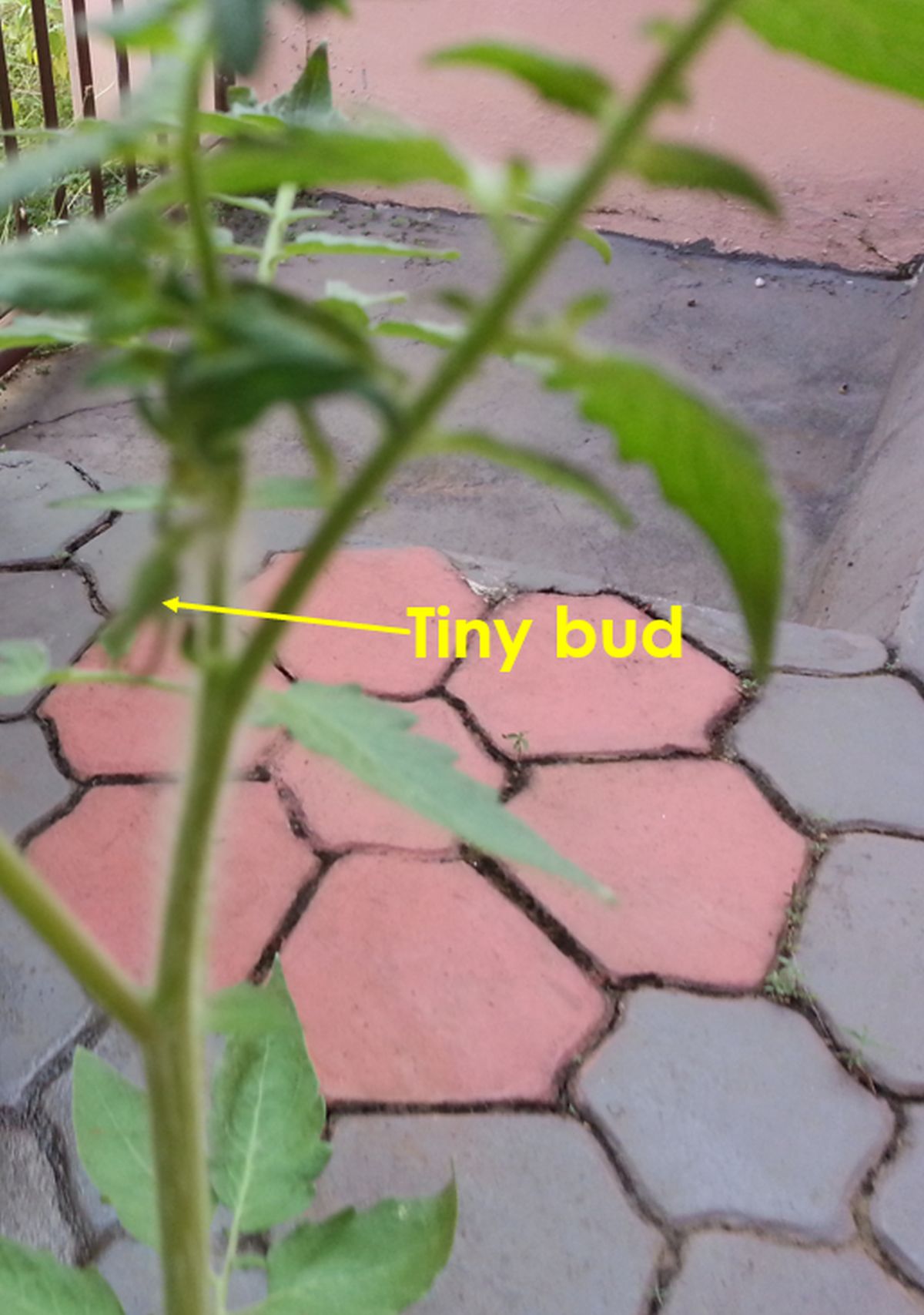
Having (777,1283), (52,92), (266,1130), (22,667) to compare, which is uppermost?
(22,667)

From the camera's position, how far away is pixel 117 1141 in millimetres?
616

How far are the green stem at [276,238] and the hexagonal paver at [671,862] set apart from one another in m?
0.75

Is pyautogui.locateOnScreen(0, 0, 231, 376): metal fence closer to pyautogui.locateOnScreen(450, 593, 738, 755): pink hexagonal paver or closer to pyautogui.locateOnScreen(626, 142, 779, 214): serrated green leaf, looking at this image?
pyautogui.locateOnScreen(450, 593, 738, 755): pink hexagonal paver

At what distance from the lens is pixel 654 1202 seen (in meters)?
0.83

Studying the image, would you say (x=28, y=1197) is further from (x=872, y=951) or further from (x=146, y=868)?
(x=872, y=951)

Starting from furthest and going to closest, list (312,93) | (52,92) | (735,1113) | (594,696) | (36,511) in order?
(52,92)
(36,511)
(594,696)
(735,1113)
(312,93)

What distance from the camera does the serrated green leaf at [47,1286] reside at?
0.57 meters

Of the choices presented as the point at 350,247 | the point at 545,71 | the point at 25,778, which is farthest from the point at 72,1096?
the point at 545,71

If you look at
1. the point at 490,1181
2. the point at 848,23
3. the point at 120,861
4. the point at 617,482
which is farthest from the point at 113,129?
the point at 617,482

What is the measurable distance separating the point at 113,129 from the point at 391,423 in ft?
0.29

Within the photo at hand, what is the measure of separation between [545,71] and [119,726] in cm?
107

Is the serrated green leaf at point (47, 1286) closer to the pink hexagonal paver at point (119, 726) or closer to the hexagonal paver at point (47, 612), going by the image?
the pink hexagonal paver at point (119, 726)

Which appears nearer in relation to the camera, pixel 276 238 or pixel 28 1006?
pixel 276 238

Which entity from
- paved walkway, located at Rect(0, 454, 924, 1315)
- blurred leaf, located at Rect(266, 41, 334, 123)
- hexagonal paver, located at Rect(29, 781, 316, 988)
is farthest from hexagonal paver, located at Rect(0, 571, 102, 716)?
blurred leaf, located at Rect(266, 41, 334, 123)
